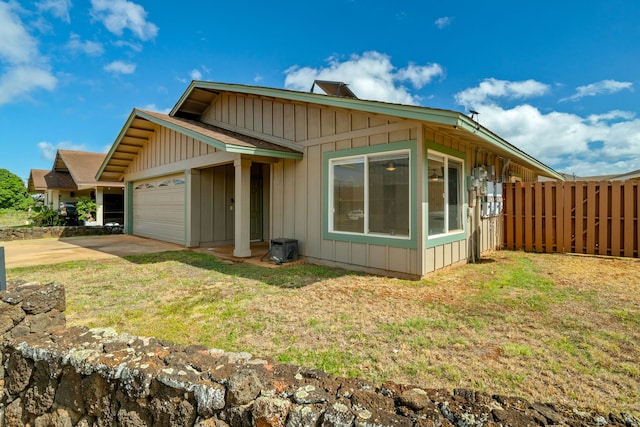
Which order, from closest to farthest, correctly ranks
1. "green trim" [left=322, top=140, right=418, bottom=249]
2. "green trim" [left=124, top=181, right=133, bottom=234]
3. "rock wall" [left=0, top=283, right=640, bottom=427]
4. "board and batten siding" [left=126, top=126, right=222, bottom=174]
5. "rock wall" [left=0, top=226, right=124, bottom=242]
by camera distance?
"rock wall" [left=0, top=283, right=640, bottom=427] → "green trim" [left=322, top=140, right=418, bottom=249] → "board and batten siding" [left=126, top=126, right=222, bottom=174] → "rock wall" [left=0, top=226, right=124, bottom=242] → "green trim" [left=124, top=181, right=133, bottom=234]

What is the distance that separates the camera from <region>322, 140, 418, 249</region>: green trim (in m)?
5.47

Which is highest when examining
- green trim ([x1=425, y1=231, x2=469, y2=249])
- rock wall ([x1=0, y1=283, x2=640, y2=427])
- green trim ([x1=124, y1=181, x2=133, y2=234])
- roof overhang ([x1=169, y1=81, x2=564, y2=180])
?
roof overhang ([x1=169, y1=81, x2=564, y2=180])

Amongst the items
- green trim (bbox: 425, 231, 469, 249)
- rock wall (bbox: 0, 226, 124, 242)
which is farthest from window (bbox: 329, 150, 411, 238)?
rock wall (bbox: 0, 226, 124, 242)

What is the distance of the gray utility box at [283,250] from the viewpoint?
686 centimetres

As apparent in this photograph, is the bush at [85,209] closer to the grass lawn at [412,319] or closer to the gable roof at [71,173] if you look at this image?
the gable roof at [71,173]

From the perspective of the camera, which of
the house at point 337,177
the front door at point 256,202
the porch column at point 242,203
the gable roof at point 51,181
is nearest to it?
the house at point 337,177

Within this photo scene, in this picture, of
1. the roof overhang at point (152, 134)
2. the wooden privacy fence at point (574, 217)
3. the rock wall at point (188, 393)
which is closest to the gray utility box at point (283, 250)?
the roof overhang at point (152, 134)

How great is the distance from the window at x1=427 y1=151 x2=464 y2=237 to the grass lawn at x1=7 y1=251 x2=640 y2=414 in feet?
3.05

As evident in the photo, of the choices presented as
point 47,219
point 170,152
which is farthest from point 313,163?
point 47,219

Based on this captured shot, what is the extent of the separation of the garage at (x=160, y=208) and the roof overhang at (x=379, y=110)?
2.51 metres

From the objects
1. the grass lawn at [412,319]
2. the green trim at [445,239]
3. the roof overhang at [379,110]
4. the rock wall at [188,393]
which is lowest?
the grass lawn at [412,319]

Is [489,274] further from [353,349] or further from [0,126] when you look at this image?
[0,126]

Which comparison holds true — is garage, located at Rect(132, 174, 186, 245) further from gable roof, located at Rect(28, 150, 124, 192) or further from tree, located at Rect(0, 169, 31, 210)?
tree, located at Rect(0, 169, 31, 210)

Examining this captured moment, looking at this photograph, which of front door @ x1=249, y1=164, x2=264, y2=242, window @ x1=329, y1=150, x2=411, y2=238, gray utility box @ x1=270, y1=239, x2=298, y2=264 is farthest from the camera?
front door @ x1=249, y1=164, x2=264, y2=242
